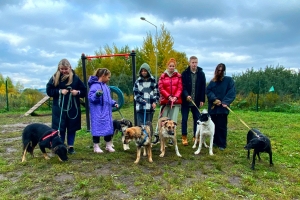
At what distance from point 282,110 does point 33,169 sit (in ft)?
47.0

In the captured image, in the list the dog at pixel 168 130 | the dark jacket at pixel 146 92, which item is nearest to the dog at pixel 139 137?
the dog at pixel 168 130

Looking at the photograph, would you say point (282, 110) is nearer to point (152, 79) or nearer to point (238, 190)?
point (152, 79)

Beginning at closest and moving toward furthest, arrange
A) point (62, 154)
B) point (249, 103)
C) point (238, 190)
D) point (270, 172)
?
point (238, 190)
point (270, 172)
point (62, 154)
point (249, 103)

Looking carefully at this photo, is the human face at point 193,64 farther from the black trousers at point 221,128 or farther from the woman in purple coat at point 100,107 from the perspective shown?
the woman in purple coat at point 100,107

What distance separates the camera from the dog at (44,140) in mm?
4684

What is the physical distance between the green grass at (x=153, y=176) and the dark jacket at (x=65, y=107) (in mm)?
685

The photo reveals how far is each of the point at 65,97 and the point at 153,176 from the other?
2.56 metres

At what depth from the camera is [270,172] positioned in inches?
166

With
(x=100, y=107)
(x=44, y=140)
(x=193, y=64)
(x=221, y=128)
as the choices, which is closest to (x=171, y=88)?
(x=193, y=64)

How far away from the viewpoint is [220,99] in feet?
18.7

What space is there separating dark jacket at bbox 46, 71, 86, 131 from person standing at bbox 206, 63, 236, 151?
3.05 metres

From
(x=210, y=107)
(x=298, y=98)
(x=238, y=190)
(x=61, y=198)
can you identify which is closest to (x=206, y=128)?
(x=210, y=107)

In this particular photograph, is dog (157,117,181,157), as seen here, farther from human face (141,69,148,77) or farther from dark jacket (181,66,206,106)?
human face (141,69,148,77)

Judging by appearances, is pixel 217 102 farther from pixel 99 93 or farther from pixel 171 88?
pixel 99 93
